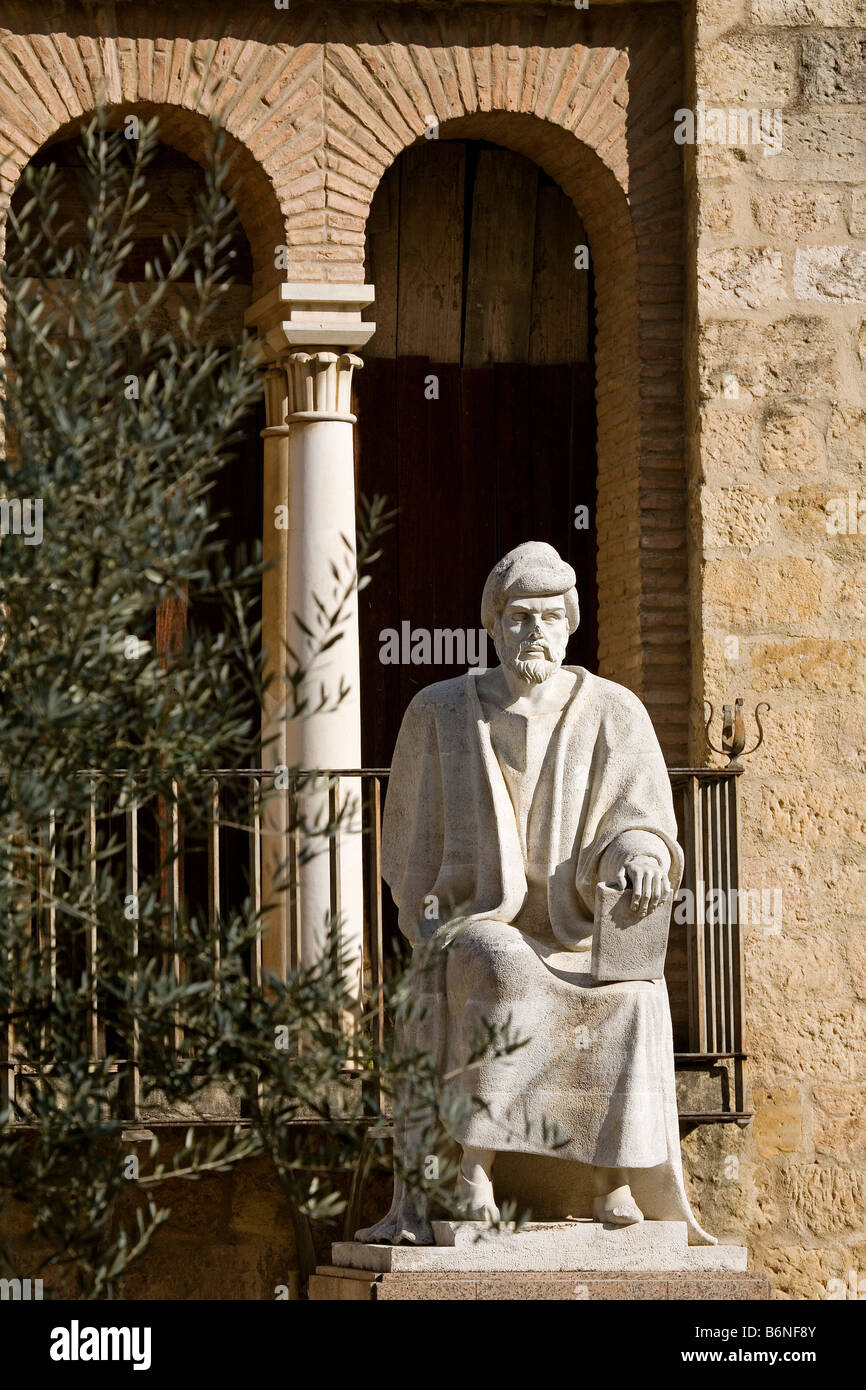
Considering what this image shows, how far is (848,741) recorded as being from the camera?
36.4ft

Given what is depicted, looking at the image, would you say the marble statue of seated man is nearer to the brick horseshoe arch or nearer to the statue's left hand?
the statue's left hand

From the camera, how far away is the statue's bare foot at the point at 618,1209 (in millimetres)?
7602

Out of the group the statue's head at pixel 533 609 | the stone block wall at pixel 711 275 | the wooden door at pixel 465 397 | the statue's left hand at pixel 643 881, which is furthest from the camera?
the wooden door at pixel 465 397

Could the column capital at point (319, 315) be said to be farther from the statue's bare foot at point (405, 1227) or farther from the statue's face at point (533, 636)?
the statue's bare foot at point (405, 1227)

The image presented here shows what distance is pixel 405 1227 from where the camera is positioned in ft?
25.1

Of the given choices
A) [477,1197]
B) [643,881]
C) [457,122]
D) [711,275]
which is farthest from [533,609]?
[457,122]

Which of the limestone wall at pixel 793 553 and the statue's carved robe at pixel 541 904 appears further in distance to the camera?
the limestone wall at pixel 793 553

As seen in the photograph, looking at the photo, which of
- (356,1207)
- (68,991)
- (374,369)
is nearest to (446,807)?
(356,1207)

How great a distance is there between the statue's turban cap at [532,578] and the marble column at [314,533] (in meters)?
2.55

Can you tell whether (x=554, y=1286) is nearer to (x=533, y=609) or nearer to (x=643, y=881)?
(x=643, y=881)

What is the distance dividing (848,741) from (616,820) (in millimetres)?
3407

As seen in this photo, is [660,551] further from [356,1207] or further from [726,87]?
[356,1207]

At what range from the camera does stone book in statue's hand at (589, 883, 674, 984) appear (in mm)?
7656

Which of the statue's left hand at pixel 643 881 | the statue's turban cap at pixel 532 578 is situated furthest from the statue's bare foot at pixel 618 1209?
the statue's turban cap at pixel 532 578
